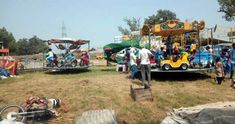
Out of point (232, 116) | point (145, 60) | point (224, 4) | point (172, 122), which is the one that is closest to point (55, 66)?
point (145, 60)

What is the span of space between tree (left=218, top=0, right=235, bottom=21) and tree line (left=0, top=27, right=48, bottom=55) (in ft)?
127

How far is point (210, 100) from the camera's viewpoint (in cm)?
1515

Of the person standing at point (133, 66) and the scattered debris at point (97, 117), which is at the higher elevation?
the person standing at point (133, 66)

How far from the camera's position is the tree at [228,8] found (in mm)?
66312

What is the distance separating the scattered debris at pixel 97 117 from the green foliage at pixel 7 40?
82.7 m

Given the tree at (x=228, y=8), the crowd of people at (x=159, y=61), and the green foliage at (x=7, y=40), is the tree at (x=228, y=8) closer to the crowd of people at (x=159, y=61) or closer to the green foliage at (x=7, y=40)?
the crowd of people at (x=159, y=61)

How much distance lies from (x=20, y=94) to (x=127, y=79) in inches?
235

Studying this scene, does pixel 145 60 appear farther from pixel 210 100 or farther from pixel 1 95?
pixel 1 95

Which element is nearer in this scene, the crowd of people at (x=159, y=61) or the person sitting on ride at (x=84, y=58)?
the crowd of people at (x=159, y=61)

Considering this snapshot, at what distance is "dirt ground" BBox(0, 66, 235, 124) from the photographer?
13.4 meters

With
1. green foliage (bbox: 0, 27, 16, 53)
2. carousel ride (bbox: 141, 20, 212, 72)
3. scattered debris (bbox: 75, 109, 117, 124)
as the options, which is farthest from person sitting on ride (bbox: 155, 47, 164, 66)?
green foliage (bbox: 0, 27, 16, 53)

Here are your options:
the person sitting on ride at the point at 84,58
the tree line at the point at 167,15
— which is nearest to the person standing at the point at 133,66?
the person sitting on ride at the point at 84,58

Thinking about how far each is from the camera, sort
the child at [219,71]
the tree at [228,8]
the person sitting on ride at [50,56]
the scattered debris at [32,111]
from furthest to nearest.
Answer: the tree at [228,8], the person sitting on ride at [50,56], the child at [219,71], the scattered debris at [32,111]

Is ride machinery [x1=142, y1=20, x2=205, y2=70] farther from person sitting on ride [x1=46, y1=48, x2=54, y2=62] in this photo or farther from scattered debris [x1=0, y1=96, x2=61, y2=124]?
person sitting on ride [x1=46, y1=48, x2=54, y2=62]
